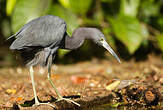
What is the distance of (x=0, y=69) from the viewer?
674 centimetres

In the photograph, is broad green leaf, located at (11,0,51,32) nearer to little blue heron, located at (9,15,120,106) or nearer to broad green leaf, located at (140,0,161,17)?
little blue heron, located at (9,15,120,106)

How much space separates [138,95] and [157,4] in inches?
152

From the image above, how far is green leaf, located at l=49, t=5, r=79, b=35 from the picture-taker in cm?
604

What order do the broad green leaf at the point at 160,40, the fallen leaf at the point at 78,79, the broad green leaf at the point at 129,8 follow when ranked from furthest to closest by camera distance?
1. the broad green leaf at the point at 129,8
2. the broad green leaf at the point at 160,40
3. the fallen leaf at the point at 78,79

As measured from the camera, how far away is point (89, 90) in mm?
4465

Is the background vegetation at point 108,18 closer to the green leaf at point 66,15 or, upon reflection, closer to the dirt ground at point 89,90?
the green leaf at point 66,15

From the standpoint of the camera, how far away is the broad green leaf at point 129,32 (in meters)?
6.07

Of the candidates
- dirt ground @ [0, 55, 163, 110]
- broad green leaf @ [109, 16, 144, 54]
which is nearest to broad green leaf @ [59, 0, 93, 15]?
broad green leaf @ [109, 16, 144, 54]

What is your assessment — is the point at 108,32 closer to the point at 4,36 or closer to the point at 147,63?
the point at 147,63

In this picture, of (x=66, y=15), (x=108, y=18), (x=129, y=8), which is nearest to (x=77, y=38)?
(x=66, y=15)

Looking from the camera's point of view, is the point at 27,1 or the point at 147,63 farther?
the point at 147,63

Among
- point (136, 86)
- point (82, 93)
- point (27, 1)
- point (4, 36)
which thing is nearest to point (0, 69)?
point (4, 36)

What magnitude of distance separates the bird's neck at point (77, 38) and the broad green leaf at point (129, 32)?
6.62 feet

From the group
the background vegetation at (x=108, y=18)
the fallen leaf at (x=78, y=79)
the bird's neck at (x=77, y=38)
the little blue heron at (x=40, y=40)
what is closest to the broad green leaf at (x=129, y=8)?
the background vegetation at (x=108, y=18)
